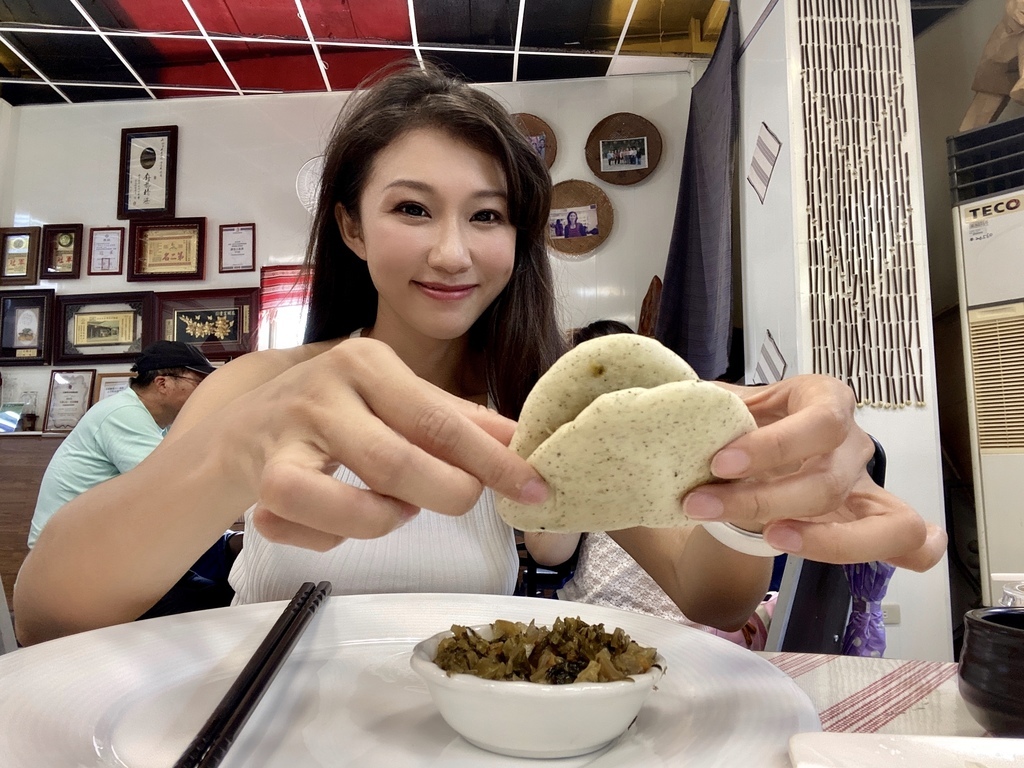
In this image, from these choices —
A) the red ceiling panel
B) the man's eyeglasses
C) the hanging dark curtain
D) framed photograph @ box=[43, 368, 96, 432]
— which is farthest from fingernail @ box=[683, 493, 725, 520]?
framed photograph @ box=[43, 368, 96, 432]

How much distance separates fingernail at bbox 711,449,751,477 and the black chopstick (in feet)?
1.51

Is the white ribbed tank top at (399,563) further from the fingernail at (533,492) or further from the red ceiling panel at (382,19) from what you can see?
the red ceiling panel at (382,19)

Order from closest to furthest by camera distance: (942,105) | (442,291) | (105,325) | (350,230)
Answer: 1. (442,291)
2. (350,230)
3. (942,105)
4. (105,325)

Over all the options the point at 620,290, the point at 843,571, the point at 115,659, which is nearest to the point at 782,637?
the point at 843,571

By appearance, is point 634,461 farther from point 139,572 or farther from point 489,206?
point 489,206

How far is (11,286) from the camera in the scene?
497 cm

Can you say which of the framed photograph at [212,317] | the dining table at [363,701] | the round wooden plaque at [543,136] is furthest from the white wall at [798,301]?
the framed photograph at [212,317]

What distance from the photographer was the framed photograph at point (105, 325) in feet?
15.9

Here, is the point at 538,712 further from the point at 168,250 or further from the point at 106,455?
the point at 168,250

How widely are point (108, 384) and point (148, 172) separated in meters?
1.63

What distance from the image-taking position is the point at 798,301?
114 inches

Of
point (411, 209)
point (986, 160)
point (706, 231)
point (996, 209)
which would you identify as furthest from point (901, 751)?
point (706, 231)

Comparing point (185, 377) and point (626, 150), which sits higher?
point (626, 150)

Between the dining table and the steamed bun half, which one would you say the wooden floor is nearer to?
the dining table
